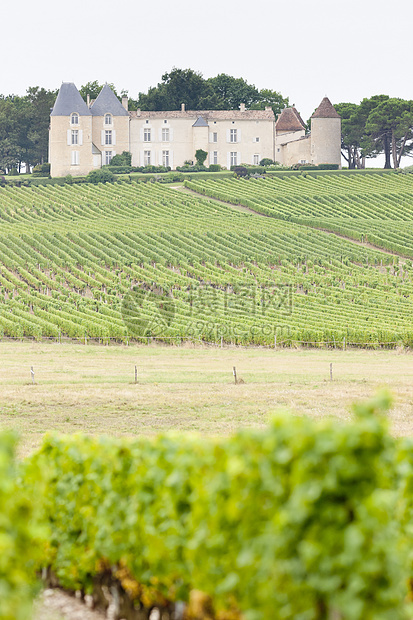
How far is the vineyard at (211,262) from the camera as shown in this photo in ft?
132

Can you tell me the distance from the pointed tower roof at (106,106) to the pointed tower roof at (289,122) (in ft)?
71.1

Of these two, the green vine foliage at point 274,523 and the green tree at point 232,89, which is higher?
the green tree at point 232,89

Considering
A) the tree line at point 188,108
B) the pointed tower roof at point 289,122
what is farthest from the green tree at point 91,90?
the pointed tower roof at point 289,122

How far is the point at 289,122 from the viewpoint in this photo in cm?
10931

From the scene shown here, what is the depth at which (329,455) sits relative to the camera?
5.00 metres

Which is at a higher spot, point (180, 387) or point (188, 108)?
point (188, 108)

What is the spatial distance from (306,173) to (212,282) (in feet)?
149

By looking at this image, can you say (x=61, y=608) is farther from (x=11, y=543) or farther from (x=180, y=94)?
(x=180, y=94)

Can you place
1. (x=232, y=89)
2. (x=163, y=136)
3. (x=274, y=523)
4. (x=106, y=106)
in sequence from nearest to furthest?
(x=274, y=523)
(x=106, y=106)
(x=163, y=136)
(x=232, y=89)

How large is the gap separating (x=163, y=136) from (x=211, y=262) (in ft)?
146

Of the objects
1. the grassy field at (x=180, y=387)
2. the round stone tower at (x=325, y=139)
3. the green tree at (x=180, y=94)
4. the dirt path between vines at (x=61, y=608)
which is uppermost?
the green tree at (x=180, y=94)

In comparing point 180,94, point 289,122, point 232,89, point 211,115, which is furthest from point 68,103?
point 232,89

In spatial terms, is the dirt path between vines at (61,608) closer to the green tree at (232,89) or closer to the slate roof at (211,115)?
the slate roof at (211,115)

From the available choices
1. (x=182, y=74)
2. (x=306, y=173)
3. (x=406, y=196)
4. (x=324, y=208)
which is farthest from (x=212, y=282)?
(x=182, y=74)
